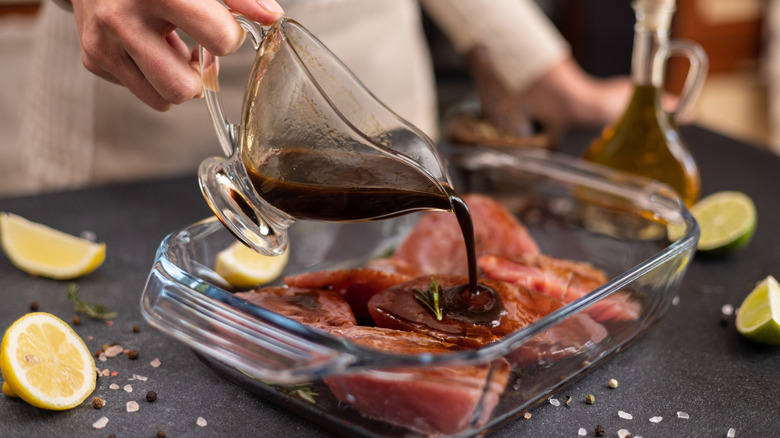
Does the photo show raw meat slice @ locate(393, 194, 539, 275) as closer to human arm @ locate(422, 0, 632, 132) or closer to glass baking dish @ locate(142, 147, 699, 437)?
glass baking dish @ locate(142, 147, 699, 437)

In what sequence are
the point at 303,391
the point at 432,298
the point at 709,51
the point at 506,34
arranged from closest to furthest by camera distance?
the point at 303,391 < the point at 432,298 < the point at 506,34 < the point at 709,51

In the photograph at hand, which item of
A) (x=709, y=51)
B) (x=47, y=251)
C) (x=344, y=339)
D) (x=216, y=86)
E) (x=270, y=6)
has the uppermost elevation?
(x=270, y=6)

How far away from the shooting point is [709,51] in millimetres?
5066

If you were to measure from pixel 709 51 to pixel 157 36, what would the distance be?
4.93 metres

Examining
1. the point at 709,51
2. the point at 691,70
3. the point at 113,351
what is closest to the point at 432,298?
the point at 113,351

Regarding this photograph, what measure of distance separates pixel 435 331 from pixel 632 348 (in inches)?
15.2

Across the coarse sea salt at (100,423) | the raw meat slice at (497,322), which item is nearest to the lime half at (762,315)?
the raw meat slice at (497,322)

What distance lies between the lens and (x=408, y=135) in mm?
1042

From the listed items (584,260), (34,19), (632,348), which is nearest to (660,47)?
(584,260)

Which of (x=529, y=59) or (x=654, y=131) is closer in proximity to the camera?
(x=654, y=131)

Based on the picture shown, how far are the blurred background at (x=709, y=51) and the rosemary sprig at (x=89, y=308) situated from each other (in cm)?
279

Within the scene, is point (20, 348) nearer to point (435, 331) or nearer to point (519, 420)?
point (435, 331)

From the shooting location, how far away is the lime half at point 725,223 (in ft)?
4.69

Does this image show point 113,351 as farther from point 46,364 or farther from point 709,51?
point 709,51
